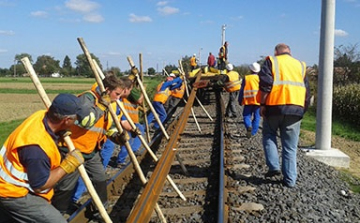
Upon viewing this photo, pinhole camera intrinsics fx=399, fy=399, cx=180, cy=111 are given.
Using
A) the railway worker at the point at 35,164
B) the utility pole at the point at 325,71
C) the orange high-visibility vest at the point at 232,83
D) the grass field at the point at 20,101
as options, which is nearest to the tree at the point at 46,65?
the grass field at the point at 20,101

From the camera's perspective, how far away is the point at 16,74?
130 meters

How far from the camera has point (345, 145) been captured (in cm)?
1074

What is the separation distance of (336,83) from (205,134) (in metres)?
12.6

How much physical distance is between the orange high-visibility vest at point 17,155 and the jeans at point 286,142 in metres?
3.68

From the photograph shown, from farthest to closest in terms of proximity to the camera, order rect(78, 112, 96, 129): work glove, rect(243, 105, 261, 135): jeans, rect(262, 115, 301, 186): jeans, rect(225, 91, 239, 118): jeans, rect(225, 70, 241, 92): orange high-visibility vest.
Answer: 1. rect(225, 70, 241, 92): orange high-visibility vest
2. rect(225, 91, 239, 118): jeans
3. rect(243, 105, 261, 135): jeans
4. rect(262, 115, 301, 186): jeans
5. rect(78, 112, 96, 129): work glove

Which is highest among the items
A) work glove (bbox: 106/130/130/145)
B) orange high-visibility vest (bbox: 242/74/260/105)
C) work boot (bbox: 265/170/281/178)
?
orange high-visibility vest (bbox: 242/74/260/105)

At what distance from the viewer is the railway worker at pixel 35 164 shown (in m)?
Result: 2.91

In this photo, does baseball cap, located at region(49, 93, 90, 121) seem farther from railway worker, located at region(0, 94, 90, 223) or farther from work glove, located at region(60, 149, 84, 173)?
work glove, located at region(60, 149, 84, 173)

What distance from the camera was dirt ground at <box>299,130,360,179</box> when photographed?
8.76 metres

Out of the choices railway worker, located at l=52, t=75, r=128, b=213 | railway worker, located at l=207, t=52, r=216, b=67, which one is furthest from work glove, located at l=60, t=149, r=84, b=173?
railway worker, located at l=207, t=52, r=216, b=67

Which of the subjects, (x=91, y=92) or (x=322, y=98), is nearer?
(x=91, y=92)

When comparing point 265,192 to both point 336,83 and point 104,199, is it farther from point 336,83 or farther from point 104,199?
point 336,83

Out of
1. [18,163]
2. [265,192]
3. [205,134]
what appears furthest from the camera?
[205,134]

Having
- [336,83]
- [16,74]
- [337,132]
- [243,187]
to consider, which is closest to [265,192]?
[243,187]
